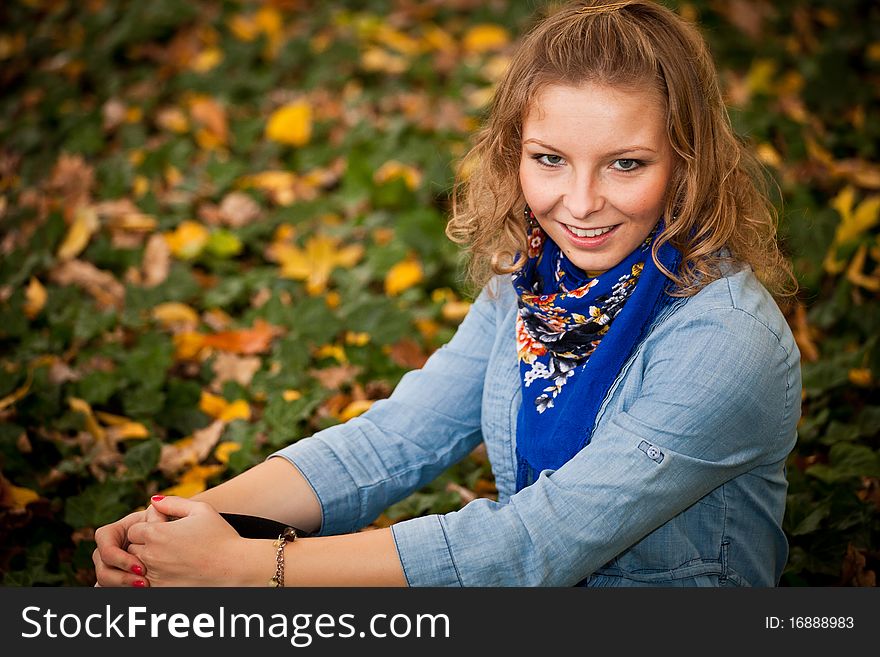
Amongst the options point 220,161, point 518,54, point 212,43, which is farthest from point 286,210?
point 518,54

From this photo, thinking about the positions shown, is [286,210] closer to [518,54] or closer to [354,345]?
A: [354,345]

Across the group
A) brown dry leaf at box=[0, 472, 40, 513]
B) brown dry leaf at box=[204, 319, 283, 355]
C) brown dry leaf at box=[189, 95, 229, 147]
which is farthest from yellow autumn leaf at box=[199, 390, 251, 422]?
brown dry leaf at box=[189, 95, 229, 147]

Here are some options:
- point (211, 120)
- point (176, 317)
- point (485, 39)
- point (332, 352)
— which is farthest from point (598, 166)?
point (485, 39)

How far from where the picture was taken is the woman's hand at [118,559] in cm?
171

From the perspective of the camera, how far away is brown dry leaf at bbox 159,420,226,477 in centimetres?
253

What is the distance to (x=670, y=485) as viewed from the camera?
5.20 ft

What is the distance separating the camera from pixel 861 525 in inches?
88.1

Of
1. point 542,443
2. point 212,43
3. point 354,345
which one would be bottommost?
point 542,443

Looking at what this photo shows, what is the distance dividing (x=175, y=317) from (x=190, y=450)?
0.69 m

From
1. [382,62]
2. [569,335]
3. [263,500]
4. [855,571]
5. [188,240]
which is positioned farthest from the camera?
[382,62]

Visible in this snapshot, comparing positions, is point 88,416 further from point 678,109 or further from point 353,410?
point 678,109

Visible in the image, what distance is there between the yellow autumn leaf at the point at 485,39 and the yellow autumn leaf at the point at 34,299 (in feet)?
8.07

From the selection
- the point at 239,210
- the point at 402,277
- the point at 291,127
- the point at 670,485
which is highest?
the point at 291,127

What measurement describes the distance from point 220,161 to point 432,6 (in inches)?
69.3
